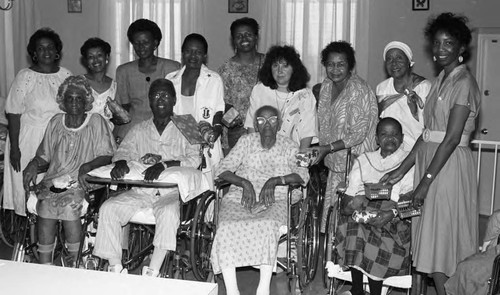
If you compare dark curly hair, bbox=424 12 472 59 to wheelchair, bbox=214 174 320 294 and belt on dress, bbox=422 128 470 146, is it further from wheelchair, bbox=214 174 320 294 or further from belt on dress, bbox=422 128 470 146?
wheelchair, bbox=214 174 320 294

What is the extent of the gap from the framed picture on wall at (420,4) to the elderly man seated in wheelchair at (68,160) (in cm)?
388

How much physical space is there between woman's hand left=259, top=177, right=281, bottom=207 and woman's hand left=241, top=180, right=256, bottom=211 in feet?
0.19

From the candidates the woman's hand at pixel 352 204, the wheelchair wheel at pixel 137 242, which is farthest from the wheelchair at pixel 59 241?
the woman's hand at pixel 352 204

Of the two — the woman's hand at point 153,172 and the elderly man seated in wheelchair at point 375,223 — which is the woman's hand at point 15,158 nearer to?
the woman's hand at point 153,172

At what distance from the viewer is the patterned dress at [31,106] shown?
4.72m

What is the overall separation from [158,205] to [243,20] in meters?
1.63

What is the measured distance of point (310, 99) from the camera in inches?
177

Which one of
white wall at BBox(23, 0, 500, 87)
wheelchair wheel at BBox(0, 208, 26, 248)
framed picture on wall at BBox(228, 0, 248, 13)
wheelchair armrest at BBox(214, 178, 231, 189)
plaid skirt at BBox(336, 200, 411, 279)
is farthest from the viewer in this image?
framed picture on wall at BBox(228, 0, 248, 13)

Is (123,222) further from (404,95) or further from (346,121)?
(404,95)

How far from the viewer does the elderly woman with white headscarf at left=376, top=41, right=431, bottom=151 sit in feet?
13.6

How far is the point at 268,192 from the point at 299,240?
348 mm

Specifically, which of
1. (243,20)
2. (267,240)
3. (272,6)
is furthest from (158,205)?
(272,6)

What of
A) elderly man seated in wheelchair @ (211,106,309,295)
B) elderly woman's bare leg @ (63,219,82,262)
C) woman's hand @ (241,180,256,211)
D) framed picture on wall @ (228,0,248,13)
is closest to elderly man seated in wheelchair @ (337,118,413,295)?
elderly man seated in wheelchair @ (211,106,309,295)

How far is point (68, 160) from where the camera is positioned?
4289 millimetres
